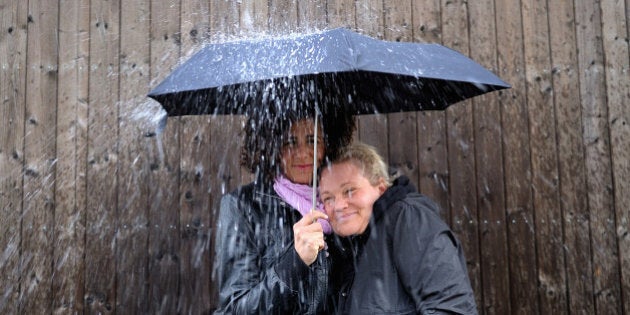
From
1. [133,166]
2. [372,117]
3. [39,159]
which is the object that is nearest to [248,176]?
[133,166]

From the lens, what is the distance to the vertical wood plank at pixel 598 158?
3805 mm

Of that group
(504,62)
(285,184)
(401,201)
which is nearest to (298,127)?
(285,184)

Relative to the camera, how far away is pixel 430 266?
2.21 meters

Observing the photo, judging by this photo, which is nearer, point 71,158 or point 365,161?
point 365,161

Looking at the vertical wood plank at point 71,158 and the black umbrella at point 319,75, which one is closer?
the black umbrella at point 319,75

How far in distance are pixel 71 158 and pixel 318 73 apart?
235cm

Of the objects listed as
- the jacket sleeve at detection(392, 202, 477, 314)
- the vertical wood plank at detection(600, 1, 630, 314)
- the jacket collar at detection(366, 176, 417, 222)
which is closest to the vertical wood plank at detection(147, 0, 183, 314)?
the jacket collar at detection(366, 176, 417, 222)

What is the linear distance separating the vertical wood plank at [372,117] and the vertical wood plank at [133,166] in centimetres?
128

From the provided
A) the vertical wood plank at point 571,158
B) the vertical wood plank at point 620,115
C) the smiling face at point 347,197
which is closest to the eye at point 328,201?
the smiling face at point 347,197

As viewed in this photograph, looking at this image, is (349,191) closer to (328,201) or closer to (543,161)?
(328,201)

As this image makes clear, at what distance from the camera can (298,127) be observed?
259 cm

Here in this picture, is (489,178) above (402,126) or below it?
below

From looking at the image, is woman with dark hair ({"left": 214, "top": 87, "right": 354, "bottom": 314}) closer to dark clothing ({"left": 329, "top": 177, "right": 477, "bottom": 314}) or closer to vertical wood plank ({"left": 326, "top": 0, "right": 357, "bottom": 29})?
dark clothing ({"left": 329, "top": 177, "right": 477, "bottom": 314})

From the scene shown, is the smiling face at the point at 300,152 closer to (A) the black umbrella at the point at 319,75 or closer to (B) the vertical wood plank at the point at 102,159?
(A) the black umbrella at the point at 319,75
